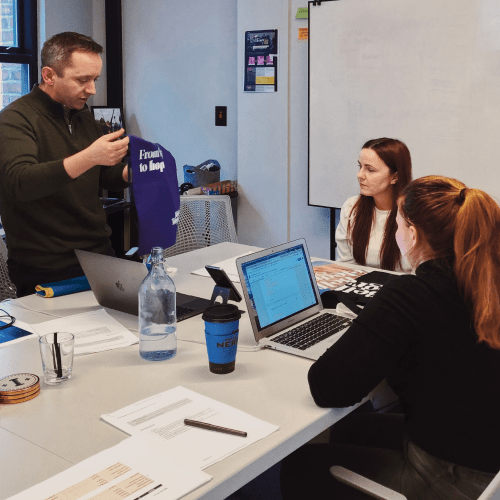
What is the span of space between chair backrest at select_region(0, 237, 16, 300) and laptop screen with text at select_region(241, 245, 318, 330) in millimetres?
1322

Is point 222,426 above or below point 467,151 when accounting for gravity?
below

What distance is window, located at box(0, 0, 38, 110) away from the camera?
13.7 ft

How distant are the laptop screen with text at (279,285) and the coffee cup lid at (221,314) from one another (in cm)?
16

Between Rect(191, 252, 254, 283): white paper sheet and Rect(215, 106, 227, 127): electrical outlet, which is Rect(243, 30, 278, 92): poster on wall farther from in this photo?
Rect(191, 252, 254, 283): white paper sheet

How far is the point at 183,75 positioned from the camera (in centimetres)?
456

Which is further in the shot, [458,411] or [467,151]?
[467,151]

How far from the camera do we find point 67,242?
2305 mm

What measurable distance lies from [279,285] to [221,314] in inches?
12.9

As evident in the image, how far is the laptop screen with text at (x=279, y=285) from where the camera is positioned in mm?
1655

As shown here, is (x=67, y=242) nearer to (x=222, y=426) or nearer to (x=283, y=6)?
(x=222, y=426)

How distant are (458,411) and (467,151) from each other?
2.35 metres

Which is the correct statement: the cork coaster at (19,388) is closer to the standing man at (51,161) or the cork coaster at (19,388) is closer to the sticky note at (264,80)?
the standing man at (51,161)

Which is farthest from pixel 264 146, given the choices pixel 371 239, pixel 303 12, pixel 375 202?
pixel 371 239

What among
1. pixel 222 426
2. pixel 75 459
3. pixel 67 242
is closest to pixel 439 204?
pixel 222 426
